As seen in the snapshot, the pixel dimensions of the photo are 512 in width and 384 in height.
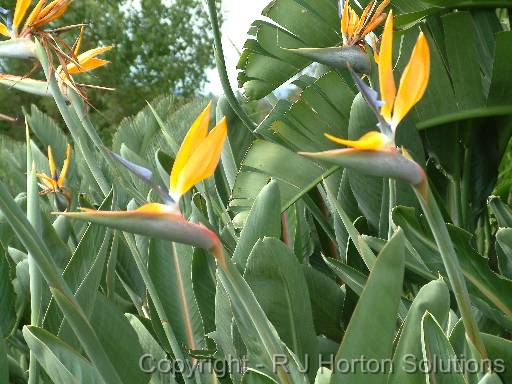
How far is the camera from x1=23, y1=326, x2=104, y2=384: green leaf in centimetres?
54

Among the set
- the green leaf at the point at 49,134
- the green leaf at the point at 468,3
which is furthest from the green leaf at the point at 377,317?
the green leaf at the point at 49,134

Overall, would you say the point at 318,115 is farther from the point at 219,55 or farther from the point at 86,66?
the point at 86,66

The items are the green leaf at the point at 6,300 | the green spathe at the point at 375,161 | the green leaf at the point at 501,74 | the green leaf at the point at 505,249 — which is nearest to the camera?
the green spathe at the point at 375,161

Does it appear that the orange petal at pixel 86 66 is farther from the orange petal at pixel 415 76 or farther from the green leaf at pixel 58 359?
the orange petal at pixel 415 76

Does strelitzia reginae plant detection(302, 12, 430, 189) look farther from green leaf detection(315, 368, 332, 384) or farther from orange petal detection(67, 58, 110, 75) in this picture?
orange petal detection(67, 58, 110, 75)

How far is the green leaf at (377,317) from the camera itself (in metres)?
0.44

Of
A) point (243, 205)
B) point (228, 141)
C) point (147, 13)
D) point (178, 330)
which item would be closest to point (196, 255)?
point (178, 330)

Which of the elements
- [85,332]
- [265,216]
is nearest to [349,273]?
[265,216]

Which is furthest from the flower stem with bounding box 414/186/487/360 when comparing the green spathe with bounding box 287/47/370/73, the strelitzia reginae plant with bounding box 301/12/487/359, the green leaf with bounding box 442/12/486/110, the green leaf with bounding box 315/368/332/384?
the green leaf with bounding box 442/12/486/110

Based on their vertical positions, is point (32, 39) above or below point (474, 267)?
above

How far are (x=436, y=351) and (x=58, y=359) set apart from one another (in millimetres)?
282

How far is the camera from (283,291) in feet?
2.08

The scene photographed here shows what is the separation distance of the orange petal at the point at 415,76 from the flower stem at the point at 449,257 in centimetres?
5

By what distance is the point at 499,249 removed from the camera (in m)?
0.80
